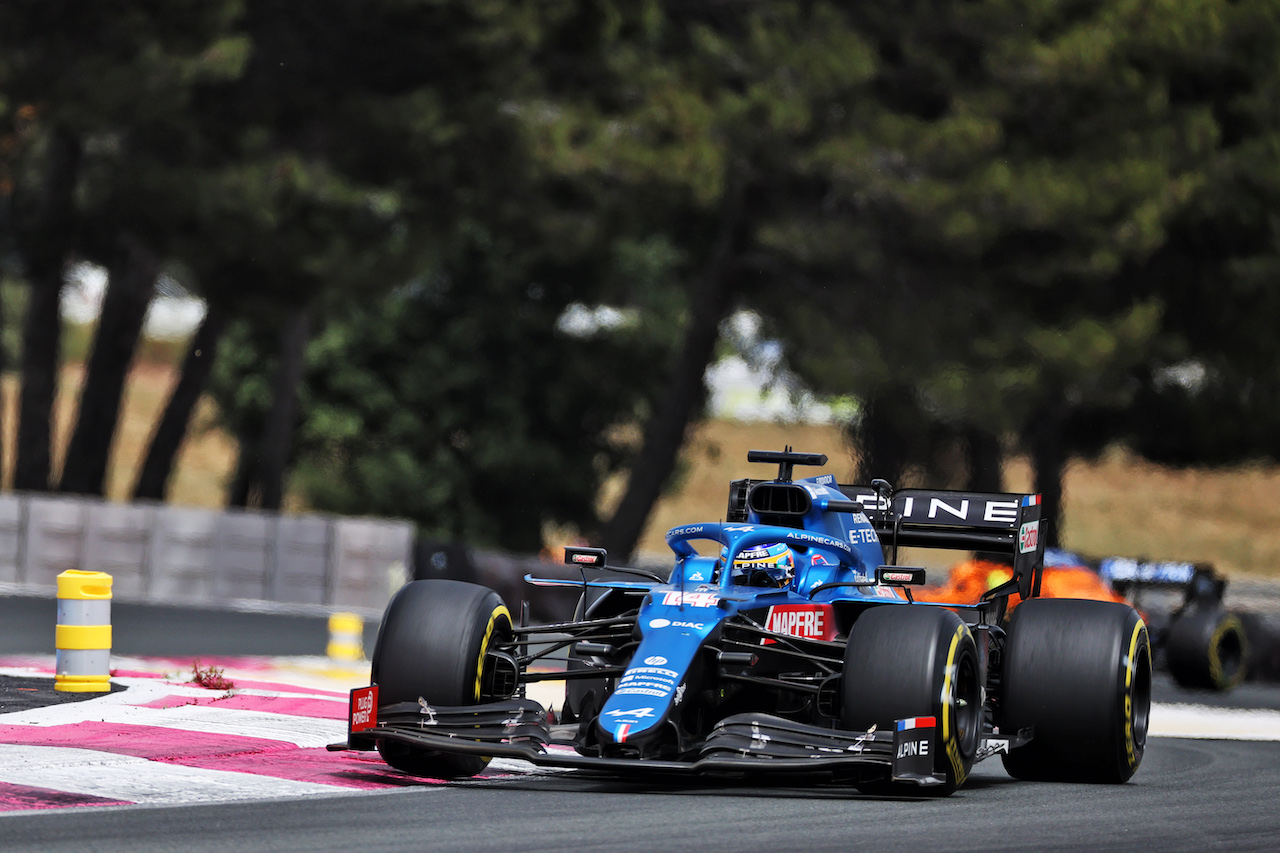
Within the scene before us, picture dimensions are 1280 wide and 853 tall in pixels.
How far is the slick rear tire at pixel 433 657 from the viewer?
9516 millimetres

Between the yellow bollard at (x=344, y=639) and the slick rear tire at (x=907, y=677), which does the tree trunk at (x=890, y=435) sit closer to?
the yellow bollard at (x=344, y=639)

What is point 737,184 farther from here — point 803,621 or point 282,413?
point 803,621

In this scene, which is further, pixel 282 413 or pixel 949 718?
Result: pixel 282 413

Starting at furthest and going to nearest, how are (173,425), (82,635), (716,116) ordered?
(173,425)
(716,116)
(82,635)

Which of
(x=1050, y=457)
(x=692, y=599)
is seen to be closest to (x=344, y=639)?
(x=692, y=599)

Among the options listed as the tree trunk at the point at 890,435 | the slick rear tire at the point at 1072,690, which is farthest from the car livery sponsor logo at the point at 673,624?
the tree trunk at the point at 890,435

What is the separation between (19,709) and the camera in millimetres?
11367

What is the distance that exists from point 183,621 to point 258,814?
15.3m

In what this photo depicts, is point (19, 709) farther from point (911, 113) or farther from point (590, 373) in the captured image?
point (590, 373)

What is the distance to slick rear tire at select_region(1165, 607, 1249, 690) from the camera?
2075cm

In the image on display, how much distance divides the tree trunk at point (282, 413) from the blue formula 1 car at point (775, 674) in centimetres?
2267

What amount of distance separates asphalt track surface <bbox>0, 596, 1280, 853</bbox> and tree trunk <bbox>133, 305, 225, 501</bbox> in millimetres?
23420

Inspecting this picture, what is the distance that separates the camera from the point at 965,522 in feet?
40.6

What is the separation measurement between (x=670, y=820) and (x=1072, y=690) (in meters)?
3.14
